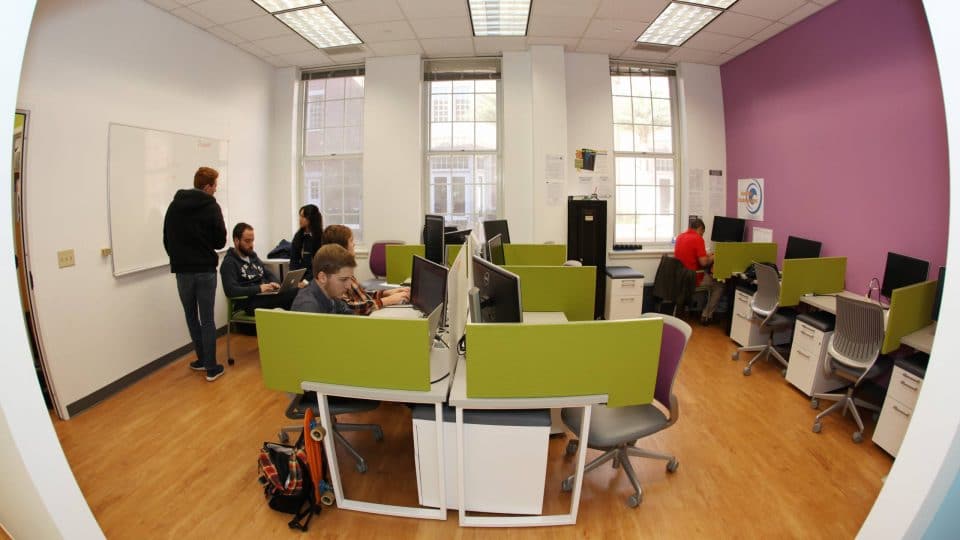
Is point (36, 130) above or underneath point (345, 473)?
above

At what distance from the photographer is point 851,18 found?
146 inches

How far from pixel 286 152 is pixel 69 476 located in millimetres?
4846

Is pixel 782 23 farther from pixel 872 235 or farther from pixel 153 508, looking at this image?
pixel 153 508

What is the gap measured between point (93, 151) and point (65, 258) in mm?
827

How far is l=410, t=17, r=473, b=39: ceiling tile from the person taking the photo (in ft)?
14.0

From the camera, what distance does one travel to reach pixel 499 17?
432cm

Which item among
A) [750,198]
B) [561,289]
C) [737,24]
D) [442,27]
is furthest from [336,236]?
[750,198]

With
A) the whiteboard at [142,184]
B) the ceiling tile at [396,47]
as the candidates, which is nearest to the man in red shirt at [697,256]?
the ceiling tile at [396,47]

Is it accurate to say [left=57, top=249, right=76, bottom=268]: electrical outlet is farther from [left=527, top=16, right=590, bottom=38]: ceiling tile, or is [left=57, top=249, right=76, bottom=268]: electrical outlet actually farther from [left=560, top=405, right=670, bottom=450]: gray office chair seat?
[left=527, top=16, right=590, bottom=38]: ceiling tile

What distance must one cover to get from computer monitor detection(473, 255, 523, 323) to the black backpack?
3.86 feet

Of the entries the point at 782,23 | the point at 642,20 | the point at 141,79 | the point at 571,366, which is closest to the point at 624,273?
the point at 642,20

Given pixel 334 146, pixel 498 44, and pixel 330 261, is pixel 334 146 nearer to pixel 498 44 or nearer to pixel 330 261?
pixel 498 44

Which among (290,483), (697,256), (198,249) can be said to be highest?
(198,249)

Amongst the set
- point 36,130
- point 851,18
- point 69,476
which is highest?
point 851,18
